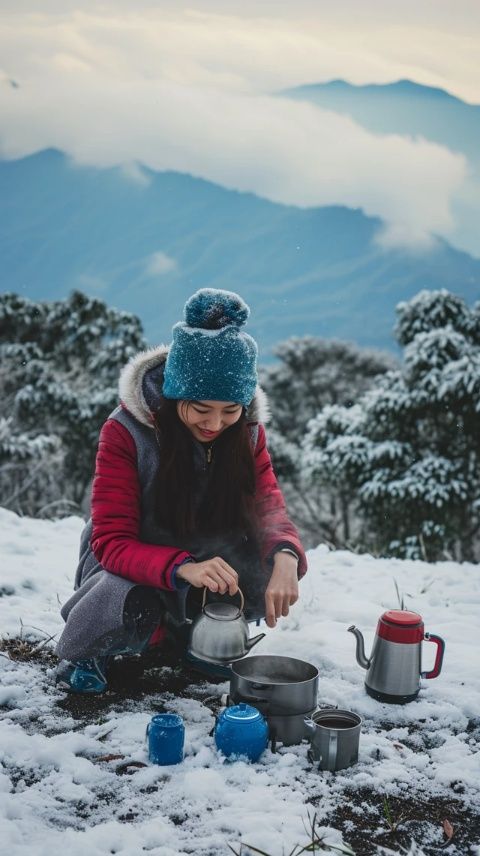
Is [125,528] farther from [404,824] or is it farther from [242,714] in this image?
[404,824]

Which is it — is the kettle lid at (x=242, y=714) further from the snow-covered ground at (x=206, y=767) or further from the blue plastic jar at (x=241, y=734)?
the snow-covered ground at (x=206, y=767)

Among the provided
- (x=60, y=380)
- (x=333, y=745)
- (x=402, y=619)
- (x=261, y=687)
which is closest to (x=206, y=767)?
(x=261, y=687)

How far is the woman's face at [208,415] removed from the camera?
2623 millimetres

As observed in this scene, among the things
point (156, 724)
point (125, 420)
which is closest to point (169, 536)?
point (125, 420)

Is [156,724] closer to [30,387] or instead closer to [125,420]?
[125,420]

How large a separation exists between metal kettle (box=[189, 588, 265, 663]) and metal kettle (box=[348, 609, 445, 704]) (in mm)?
490

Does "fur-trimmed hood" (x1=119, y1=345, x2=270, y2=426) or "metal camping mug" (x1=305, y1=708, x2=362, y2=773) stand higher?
"fur-trimmed hood" (x1=119, y1=345, x2=270, y2=426)

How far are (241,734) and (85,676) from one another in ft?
2.44

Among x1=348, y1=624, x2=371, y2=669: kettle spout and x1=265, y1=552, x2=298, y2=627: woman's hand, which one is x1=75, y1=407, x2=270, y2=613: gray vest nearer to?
x1=265, y1=552, x2=298, y2=627: woman's hand

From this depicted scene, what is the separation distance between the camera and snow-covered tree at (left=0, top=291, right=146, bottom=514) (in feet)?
48.8

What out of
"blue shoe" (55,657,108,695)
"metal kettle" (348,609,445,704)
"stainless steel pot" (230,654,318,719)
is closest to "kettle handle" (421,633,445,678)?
"metal kettle" (348,609,445,704)

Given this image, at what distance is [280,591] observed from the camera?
8.52 feet

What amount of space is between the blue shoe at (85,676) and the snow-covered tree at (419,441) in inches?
260

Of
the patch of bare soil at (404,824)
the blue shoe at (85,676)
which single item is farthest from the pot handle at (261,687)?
the blue shoe at (85,676)
